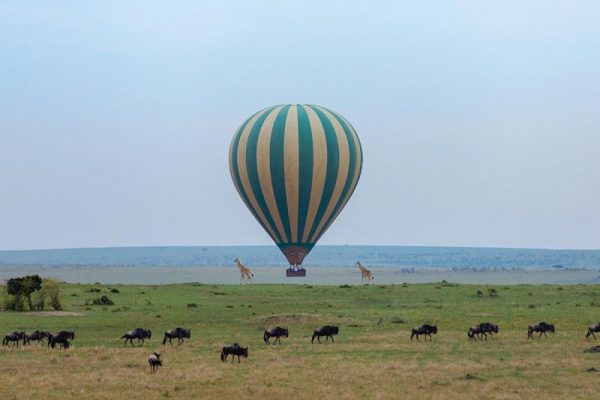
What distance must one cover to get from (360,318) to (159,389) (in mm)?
25880

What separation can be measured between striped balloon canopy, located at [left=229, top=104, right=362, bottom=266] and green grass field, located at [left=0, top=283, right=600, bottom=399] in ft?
84.0

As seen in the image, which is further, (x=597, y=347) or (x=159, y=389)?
(x=597, y=347)

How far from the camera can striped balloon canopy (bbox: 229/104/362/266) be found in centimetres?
9620

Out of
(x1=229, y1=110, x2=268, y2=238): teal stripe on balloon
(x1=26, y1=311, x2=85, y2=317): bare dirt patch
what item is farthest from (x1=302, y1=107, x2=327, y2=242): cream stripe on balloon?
(x1=26, y1=311, x2=85, y2=317): bare dirt patch

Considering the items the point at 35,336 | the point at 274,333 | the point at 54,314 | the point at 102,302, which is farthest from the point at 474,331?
the point at 102,302

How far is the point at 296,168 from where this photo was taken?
96188 millimetres

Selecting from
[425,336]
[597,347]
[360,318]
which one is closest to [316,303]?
[360,318]

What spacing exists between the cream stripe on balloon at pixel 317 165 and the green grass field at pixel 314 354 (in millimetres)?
25638

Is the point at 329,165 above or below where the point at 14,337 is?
above

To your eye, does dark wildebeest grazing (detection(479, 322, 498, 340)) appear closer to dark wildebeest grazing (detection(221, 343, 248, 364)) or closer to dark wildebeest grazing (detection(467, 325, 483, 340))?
dark wildebeest grazing (detection(467, 325, 483, 340))

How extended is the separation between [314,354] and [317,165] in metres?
55.0

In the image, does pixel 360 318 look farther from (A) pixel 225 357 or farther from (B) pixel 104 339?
(A) pixel 225 357

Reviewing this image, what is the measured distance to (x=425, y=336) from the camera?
1848 inches

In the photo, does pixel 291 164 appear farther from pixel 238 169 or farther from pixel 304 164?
pixel 238 169
